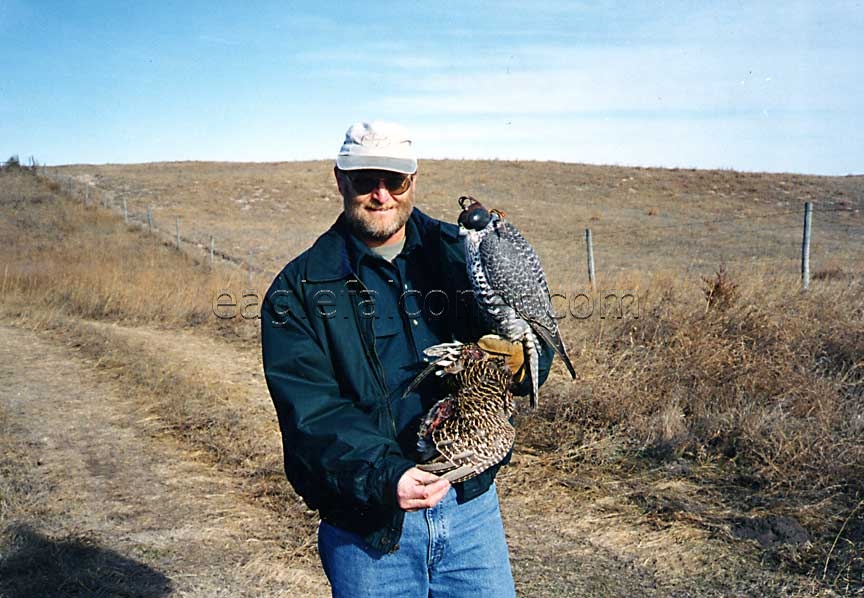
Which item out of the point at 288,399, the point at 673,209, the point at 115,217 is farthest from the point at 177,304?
the point at 673,209

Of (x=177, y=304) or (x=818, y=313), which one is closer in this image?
Result: (x=818, y=313)

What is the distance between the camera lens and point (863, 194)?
31750mm

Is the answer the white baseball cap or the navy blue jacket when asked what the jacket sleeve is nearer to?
the navy blue jacket

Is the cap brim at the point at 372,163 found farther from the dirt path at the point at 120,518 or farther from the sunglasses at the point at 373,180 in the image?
the dirt path at the point at 120,518

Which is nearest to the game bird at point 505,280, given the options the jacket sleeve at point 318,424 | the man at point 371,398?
the man at point 371,398

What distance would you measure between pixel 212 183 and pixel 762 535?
38.7 meters

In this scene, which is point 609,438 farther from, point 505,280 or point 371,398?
point 371,398

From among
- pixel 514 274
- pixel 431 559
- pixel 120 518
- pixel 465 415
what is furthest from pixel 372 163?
pixel 120 518

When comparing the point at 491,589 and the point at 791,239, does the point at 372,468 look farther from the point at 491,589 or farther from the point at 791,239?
the point at 791,239

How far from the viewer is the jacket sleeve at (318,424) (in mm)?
2008

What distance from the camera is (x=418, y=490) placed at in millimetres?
2020

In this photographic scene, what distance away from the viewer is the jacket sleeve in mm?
2008

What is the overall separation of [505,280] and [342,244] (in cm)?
98

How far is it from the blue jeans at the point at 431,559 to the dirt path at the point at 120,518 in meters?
1.75
